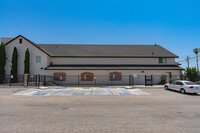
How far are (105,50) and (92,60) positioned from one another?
4914 mm

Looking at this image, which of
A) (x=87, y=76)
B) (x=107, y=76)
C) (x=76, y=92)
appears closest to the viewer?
(x=76, y=92)

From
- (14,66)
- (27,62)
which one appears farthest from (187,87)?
(14,66)

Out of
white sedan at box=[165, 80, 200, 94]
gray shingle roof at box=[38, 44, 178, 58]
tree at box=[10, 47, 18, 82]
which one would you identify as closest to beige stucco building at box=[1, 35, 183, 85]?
gray shingle roof at box=[38, 44, 178, 58]

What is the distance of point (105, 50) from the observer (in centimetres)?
3019

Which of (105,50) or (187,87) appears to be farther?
(105,50)

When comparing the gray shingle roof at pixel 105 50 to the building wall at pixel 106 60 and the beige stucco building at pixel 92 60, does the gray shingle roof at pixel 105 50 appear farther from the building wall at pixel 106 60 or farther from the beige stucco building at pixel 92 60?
the building wall at pixel 106 60

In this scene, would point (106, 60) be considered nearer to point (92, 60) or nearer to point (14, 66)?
point (92, 60)

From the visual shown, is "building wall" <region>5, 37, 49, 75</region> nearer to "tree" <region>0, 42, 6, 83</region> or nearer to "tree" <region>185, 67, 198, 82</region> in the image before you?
"tree" <region>0, 42, 6, 83</region>

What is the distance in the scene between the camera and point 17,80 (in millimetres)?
23875

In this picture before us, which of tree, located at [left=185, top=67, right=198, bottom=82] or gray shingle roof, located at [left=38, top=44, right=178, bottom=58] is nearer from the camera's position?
tree, located at [left=185, top=67, right=198, bottom=82]

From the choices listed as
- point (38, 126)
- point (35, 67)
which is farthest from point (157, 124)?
point (35, 67)

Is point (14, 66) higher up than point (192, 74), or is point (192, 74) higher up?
point (14, 66)

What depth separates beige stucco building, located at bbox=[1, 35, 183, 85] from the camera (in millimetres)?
24453

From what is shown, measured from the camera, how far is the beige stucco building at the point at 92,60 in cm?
2445
